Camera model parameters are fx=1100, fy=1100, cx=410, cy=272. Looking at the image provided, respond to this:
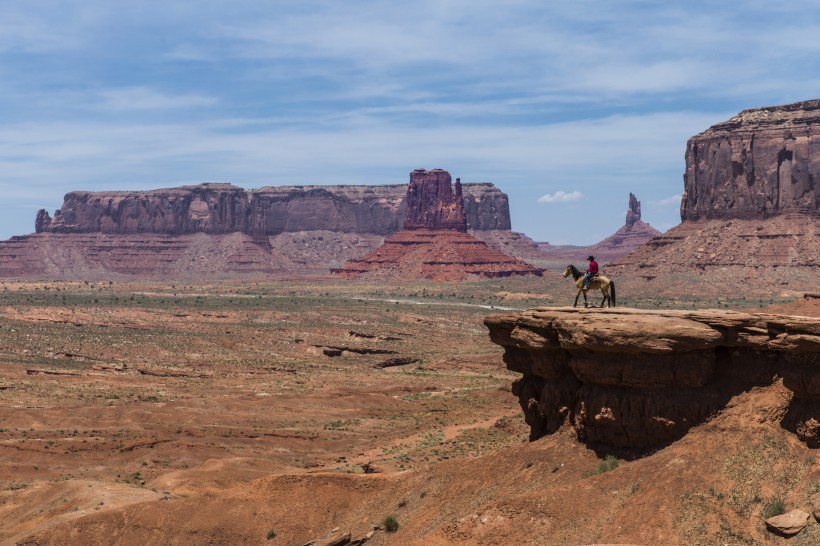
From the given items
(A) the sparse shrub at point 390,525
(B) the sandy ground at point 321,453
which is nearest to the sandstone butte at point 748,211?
(B) the sandy ground at point 321,453

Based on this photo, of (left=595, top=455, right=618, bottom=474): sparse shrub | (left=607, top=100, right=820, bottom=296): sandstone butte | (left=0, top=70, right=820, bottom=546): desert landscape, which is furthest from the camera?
(left=607, top=100, right=820, bottom=296): sandstone butte

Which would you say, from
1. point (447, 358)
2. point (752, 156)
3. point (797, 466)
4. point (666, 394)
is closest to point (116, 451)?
point (666, 394)

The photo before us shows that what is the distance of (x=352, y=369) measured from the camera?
8212 cm

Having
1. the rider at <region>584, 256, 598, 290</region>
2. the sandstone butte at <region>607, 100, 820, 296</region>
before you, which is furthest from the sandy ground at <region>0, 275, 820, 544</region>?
the sandstone butte at <region>607, 100, 820, 296</region>

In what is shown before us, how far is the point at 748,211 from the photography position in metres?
160

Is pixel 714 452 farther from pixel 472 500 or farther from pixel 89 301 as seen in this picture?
pixel 89 301

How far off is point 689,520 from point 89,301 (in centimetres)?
13183

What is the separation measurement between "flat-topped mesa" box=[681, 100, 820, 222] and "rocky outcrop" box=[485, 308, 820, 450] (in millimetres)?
138087

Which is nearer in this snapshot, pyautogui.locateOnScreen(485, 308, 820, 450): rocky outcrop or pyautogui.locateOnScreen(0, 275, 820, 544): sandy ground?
pyautogui.locateOnScreen(485, 308, 820, 450): rocky outcrop

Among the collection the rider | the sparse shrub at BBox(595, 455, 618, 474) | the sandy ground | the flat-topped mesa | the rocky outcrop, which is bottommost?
the sandy ground

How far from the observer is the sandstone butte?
150 m

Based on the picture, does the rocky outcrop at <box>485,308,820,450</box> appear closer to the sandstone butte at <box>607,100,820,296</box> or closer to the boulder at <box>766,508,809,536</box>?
the boulder at <box>766,508,809,536</box>

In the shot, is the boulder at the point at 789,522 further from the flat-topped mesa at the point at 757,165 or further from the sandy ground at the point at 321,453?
the flat-topped mesa at the point at 757,165

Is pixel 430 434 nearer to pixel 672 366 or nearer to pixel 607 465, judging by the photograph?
pixel 607 465
